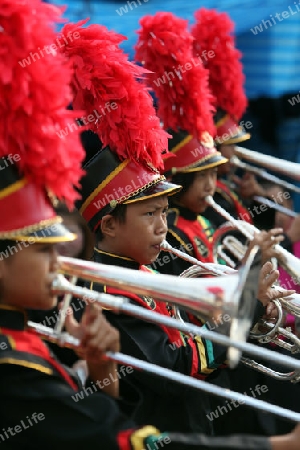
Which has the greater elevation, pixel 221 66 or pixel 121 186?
pixel 221 66

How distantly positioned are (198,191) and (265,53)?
355 cm

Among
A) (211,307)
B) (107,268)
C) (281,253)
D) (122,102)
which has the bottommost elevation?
(281,253)

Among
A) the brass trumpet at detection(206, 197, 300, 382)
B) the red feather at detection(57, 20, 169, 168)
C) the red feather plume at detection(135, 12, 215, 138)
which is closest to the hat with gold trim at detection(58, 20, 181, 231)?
the red feather at detection(57, 20, 169, 168)

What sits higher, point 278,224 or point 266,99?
point 266,99

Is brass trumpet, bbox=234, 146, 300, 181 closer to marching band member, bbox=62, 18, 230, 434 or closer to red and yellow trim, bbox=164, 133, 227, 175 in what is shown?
red and yellow trim, bbox=164, 133, 227, 175

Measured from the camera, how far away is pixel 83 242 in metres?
4.15

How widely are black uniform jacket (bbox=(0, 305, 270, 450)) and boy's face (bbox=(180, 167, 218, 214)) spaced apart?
103 inches

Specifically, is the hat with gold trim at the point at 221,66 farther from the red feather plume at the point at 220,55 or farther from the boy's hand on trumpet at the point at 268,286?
the boy's hand on trumpet at the point at 268,286

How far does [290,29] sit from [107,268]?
5.99 m

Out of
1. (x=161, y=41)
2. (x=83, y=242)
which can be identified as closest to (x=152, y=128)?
(x=83, y=242)

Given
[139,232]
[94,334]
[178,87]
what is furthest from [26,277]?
[178,87]

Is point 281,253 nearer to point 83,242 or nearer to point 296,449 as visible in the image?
point 83,242

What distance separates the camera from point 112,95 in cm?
359

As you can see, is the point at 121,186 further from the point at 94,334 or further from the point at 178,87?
the point at 178,87
